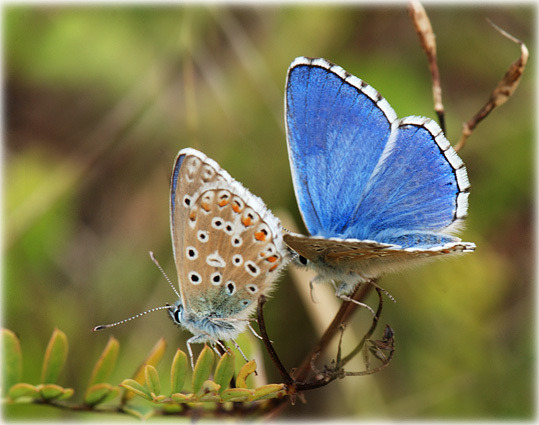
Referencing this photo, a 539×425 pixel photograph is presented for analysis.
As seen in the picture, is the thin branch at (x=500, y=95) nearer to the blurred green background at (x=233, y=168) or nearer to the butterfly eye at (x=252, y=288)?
the butterfly eye at (x=252, y=288)

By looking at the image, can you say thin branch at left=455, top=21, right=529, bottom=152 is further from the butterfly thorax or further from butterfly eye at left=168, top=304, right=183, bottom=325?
butterfly eye at left=168, top=304, right=183, bottom=325

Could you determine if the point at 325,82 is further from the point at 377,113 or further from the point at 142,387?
the point at 142,387

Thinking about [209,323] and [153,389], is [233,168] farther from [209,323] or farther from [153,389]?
[153,389]

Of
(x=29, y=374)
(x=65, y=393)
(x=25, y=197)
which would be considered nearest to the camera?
(x=65, y=393)

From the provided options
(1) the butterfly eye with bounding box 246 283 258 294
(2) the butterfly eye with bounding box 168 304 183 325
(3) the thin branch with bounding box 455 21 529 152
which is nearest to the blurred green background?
(2) the butterfly eye with bounding box 168 304 183 325

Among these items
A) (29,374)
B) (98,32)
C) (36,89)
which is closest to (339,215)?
(29,374)

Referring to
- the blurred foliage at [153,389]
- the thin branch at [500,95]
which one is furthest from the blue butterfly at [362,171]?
the blurred foliage at [153,389]
